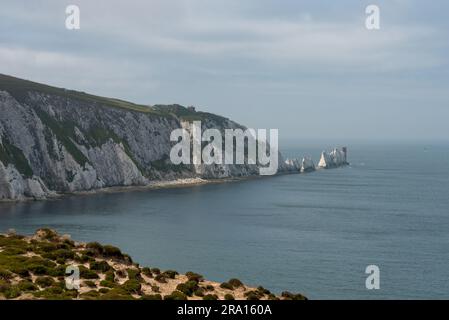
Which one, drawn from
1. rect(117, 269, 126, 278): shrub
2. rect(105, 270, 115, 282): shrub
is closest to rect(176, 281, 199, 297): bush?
rect(105, 270, 115, 282): shrub

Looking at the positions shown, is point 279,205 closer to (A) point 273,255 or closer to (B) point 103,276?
(A) point 273,255

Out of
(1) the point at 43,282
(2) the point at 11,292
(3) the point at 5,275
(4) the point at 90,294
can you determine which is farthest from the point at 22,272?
(4) the point at 90,294

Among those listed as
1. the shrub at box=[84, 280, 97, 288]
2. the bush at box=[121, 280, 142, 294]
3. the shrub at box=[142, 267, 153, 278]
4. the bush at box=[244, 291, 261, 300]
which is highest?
the shrub at box=[84, 280, 97, 288]

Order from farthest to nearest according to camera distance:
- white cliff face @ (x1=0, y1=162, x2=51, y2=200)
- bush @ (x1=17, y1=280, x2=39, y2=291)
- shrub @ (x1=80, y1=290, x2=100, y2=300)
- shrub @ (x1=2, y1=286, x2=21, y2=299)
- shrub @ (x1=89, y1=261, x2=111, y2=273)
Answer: white cliff face @ (x1=0, y1=162, x2=51, y2=200) → shrub @ (x1=89, y1=261, x2=111, y2=273) → bush @ (x1=17, y1=280, x2=39, y2=291) → shrub @ (x1=80, y1=290, x2=100, y2=300) → shrub @ (x1=2, y1=286, x2=21, y2=299)

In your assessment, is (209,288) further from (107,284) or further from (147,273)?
(107,284)

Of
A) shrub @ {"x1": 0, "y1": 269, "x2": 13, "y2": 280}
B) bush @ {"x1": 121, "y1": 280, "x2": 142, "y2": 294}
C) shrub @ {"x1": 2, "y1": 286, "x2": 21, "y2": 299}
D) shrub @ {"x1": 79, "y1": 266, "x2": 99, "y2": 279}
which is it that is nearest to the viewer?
shrub @ {"x1": 2, "y1": 286, "x2": 21, "y2": 299}

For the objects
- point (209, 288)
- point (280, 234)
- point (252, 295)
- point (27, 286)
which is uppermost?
point (27, 286)

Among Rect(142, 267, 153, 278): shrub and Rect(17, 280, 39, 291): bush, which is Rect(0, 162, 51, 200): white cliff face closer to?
Rect(142, 267, 153, 278): shrub
